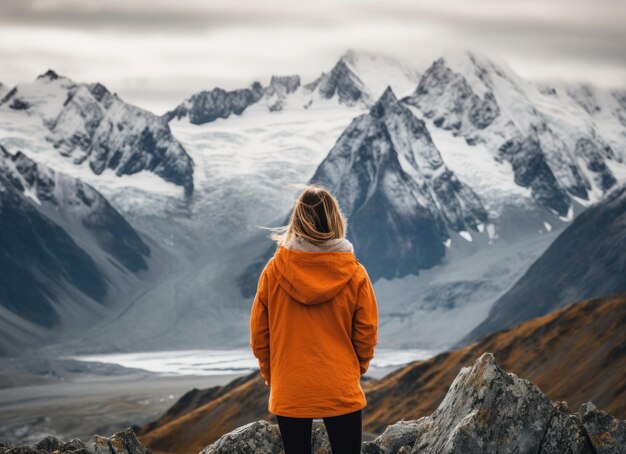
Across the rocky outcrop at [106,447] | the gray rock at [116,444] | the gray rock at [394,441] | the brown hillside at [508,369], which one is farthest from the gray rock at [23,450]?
the brown hillside at [508,369]

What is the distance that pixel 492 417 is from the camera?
21859 millimetres

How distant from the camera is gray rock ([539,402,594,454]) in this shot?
73.1 ft

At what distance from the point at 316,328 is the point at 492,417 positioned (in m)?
6.42

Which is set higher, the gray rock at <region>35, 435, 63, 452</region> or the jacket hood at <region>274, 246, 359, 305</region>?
the jacket hood at <region>274, 246, 359, 305</region>

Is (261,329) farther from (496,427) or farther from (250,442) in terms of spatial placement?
(250,442)

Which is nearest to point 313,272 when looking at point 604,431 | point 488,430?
point 488,430

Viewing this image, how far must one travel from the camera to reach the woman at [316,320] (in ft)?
53.7

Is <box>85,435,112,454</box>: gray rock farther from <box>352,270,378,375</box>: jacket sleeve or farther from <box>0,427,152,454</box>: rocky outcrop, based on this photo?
<box>352,270,378,375</box>: jacket sleeve

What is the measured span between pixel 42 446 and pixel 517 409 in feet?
35.4

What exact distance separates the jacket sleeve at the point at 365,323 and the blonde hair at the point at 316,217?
790mm

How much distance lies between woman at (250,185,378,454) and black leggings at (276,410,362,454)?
0.04ft

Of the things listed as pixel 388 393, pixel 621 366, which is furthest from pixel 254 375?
pixel 621 366

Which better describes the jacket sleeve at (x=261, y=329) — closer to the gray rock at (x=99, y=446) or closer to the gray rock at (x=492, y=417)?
the gray rock at (x=492, y=417)

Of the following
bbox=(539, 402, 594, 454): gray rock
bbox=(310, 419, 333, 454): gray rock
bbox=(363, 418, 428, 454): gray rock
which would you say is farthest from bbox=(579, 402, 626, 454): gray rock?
bbox=(310, 419, 333, 454): gray rock
